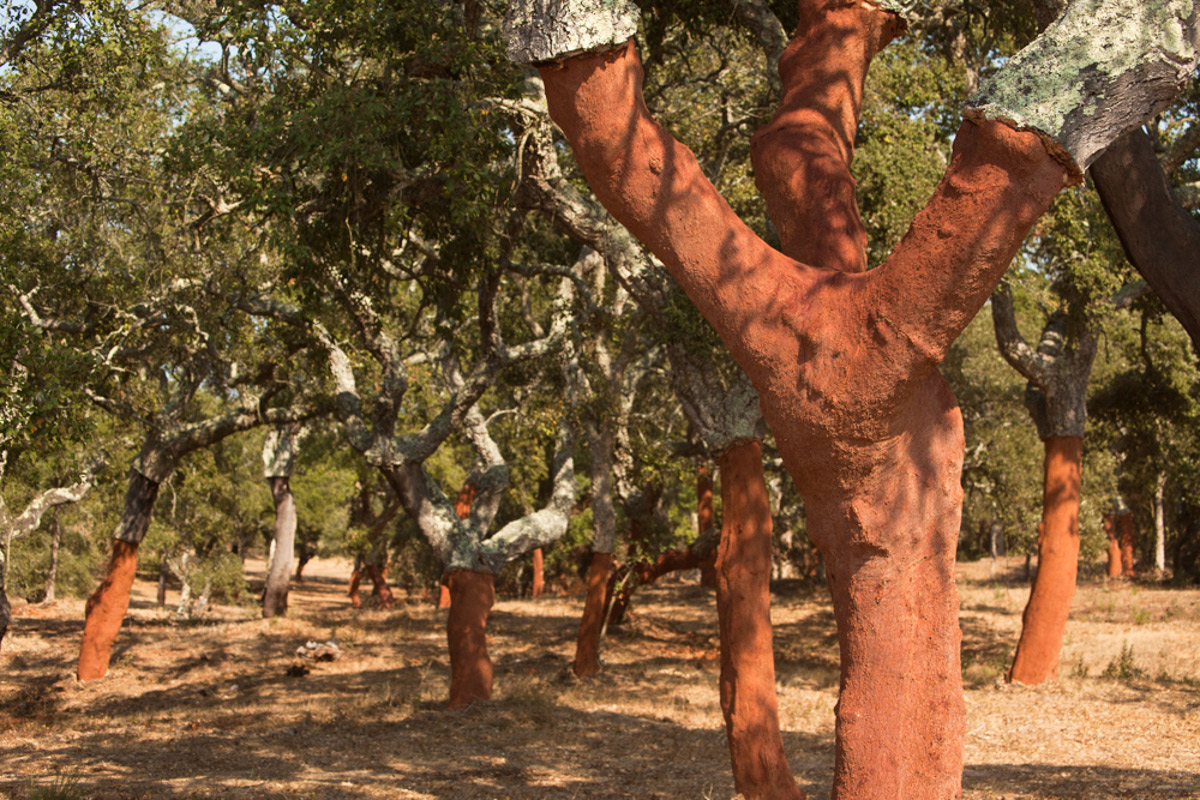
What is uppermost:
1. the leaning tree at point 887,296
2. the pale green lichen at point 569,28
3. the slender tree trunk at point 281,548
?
the pale green lichen at point 569,28

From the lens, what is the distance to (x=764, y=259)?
4527mm

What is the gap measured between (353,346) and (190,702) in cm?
511

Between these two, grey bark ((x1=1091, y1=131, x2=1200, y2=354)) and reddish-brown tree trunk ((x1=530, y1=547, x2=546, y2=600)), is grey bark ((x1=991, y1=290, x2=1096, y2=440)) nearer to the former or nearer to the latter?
grey bark ((x1=1091, y1=131, x2=1200, y2=354))

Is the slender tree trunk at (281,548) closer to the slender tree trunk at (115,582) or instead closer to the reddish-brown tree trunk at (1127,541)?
the slender tree trunk at (115,582)

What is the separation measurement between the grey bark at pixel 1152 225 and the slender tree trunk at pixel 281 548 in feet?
59.0

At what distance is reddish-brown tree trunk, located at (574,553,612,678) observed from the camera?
13984mm

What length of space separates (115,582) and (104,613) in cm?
48

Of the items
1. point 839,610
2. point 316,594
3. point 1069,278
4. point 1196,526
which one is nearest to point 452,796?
point 839,610

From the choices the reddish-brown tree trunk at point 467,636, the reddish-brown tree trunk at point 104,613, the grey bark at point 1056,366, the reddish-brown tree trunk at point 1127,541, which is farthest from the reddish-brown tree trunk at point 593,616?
the reddish-brown tree trunk at point 1127,541

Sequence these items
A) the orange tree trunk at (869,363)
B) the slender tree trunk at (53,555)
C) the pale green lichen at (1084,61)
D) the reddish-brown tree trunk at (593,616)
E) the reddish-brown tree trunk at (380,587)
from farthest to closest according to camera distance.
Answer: the reddish-brown tree trunk at (380,587)
the slender tree trunk at (53,555)
the reddish-brown tree trunk at (593,616)
the orange tree trunk at (869,363)
the pale green lichen at (1084,61)

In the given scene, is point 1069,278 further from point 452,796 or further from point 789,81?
point 452,796

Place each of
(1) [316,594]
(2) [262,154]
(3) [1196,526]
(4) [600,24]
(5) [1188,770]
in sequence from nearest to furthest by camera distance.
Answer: (4) [600,24], (5) [1188,770], (2) [262,154], (3) [1196,526], (1) [316,594]

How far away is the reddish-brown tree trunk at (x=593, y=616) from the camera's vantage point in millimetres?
13984

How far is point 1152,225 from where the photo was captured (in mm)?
5523
